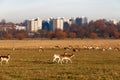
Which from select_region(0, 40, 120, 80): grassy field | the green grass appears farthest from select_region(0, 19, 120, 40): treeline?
the green grass

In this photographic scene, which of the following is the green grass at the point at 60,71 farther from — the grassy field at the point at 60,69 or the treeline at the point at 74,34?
the treeline at the point at 74,34

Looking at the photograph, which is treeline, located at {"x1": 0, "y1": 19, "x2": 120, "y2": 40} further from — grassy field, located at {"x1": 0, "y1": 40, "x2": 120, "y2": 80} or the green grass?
the green grass

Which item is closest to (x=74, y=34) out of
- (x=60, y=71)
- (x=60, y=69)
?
(x=60, y=69)

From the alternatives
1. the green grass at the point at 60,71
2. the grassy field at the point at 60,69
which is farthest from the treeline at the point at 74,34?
the green grass at the point at 60,71

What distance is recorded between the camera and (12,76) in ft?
75.7

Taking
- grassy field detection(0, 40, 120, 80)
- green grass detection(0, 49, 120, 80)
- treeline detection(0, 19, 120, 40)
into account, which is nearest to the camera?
green grass detection(0, 49, 120, 80)

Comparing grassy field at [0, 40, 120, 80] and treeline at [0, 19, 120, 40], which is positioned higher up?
grassy field at [0, 40, 120, 80]

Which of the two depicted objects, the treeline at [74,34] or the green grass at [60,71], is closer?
the green grass at [60,71]

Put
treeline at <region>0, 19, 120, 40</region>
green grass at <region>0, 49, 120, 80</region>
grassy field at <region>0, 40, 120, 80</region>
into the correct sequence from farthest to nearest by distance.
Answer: treeline at <region>0, 19, 120, 40</region> → grassy field at <region>0, 40, 120, 80</region> → green grass at <region>0, 49, 120, 80</region>

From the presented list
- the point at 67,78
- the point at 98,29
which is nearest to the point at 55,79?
the point at 67,78

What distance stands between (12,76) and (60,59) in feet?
50.3

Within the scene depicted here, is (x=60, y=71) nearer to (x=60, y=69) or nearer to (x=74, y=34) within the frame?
(x=60, y=69)

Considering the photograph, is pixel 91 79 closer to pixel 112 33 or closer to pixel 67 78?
pixel 67 78

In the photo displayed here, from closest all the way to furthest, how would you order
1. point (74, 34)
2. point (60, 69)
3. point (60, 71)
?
1. point (60, 71)
2. point (60, 69)
3. point (74, 34)
